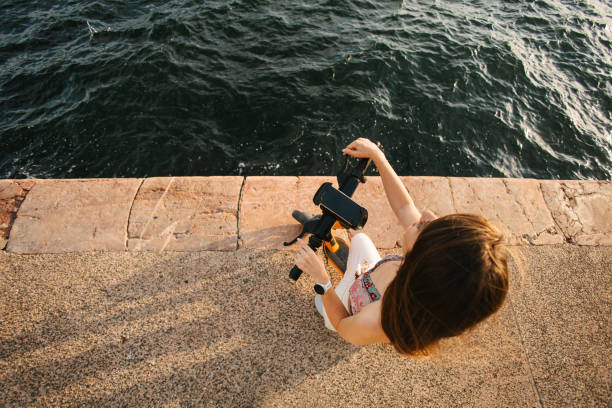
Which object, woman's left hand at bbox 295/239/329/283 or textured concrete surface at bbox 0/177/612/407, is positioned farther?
textured concrete surface at bbox 0/177/612/407

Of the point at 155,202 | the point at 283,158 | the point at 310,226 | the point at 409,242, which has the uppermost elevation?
the point at 409,242

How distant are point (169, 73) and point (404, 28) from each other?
5.52 meters

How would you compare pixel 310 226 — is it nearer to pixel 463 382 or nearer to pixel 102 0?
pixel 463 382

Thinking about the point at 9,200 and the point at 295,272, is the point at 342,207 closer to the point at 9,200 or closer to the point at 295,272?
the point at 295,272

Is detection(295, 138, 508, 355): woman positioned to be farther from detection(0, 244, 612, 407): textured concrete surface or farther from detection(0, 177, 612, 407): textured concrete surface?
detection(0, 244, 612, 407): textured concrete surface

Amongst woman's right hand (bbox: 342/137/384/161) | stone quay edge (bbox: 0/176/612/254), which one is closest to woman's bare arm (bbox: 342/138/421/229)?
woman's right hand (bbox: 342/137/384/161)

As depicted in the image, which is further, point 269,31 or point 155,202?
point 269,31

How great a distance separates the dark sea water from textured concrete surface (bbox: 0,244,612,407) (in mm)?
2466

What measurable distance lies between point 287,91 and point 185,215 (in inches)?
144

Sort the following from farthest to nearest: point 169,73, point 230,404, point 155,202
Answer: point 169,73
point 155,202
point 230,404

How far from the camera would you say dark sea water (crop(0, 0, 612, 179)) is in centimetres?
521

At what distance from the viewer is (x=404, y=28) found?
7668 millimetres

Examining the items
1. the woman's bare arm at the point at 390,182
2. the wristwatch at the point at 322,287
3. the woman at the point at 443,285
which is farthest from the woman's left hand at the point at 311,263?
the woman's bare arm at the point at 390,182

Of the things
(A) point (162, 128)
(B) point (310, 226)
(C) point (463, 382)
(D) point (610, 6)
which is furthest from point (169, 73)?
(D) point (610, 6)
